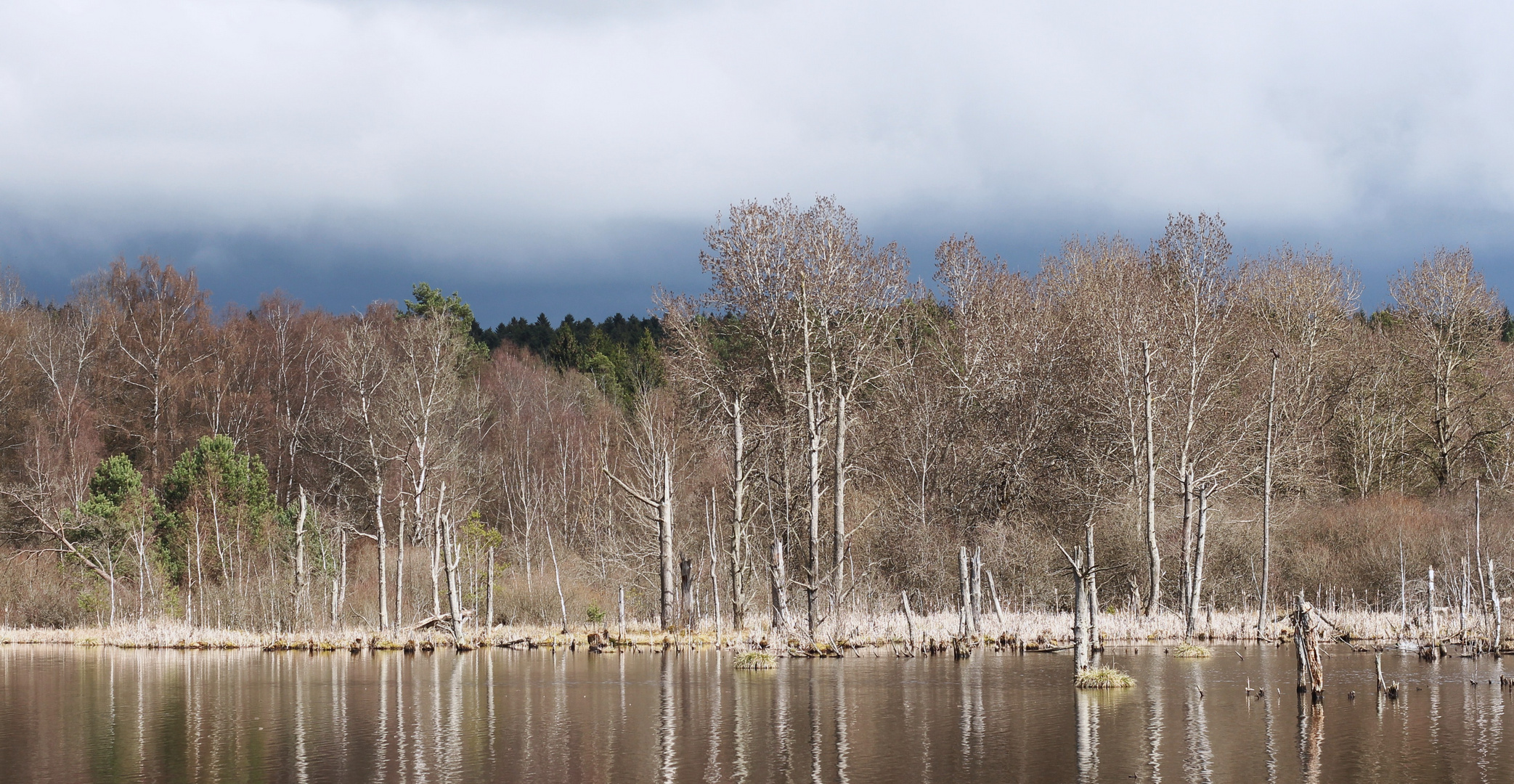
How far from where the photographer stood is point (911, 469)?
49.2 m

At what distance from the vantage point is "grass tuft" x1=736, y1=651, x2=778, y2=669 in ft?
96.5

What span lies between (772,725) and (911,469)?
30750 millimetres

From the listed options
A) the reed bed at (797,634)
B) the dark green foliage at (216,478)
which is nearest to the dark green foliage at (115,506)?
the dark green foliage at (216,478)

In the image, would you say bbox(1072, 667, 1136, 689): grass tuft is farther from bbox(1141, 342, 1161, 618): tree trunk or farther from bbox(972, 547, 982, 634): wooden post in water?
bbox(1141, 342, 1161, 618): tree trunk

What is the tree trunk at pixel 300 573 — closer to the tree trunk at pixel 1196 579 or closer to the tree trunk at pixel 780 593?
the tree trunk at pixel 780 593

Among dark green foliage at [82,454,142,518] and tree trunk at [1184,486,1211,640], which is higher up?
dark green foliage at [82,454,142,518]

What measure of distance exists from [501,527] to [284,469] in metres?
12.9

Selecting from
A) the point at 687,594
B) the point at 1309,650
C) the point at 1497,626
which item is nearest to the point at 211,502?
the point at 687,594

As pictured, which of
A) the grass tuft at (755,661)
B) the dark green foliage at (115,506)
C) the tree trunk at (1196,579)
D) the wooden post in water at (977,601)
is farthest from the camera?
the dark green foliage at (115,506)

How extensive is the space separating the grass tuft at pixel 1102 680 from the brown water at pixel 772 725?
0.32 meters

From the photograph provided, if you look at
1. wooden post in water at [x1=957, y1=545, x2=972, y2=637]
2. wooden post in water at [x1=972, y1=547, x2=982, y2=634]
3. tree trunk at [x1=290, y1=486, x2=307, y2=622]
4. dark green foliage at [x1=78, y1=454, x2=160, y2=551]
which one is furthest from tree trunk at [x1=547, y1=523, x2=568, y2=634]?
dark green foliage at [x1=78, y1=454, x2=160, y2=551]

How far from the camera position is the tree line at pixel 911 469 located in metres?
43.7

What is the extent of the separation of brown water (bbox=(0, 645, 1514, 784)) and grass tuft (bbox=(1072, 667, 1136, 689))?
→ 32cm

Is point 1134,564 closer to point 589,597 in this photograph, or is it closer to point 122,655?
point 589,597
